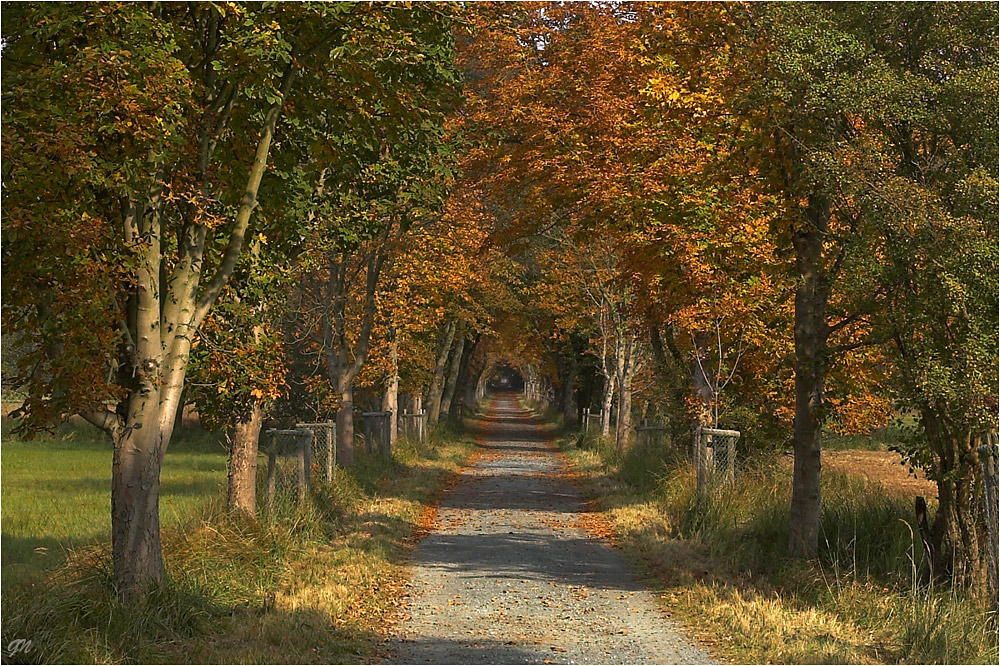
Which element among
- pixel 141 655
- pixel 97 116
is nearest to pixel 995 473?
pixel 141 655

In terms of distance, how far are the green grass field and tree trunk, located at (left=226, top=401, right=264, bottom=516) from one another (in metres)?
0.36

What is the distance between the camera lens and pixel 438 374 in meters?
47.8

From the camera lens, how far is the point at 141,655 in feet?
29.3

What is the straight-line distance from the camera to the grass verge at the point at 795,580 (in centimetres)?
958

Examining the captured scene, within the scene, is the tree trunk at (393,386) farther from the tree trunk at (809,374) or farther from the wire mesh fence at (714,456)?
the tree trunk at (809,374)

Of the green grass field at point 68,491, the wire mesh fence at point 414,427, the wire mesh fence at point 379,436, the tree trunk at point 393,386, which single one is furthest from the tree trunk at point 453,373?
the wire mesh fence at point 379,436

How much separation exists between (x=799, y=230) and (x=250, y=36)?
679 centimetres

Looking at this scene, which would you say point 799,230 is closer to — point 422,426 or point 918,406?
point 918,406

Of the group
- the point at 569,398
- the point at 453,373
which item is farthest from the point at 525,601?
the point at 569,398

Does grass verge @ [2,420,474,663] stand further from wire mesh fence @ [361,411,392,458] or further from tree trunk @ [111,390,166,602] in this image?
wire mesh fence @ [361,411,392,458]

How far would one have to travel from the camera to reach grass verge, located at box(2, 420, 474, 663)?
29.2 feet

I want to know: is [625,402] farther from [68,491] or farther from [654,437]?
[68,491]

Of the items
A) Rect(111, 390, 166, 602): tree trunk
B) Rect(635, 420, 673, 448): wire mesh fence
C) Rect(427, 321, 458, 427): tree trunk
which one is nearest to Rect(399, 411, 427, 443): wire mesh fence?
Rect(427, 321, 458, 427): tree trunk

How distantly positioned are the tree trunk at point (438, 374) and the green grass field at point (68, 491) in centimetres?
809
